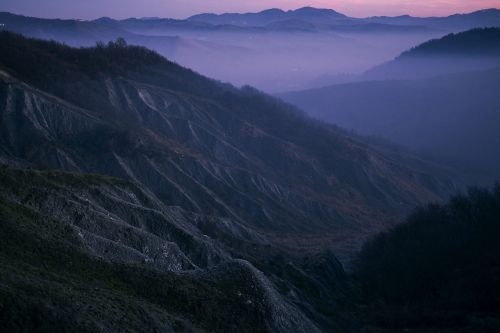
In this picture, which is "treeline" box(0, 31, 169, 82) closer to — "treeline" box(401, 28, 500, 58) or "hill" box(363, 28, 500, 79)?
"hill" box(363, 28, 500, 79)

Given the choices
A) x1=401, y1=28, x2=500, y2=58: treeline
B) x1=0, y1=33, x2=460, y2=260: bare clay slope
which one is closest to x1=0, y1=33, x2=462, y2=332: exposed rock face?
x1=0, y1=33, x2=460, y2=260: bare clay slope

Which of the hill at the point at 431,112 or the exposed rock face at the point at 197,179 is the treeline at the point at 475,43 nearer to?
the hill at the point at 431,112

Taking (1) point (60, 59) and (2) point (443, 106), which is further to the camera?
(2) point (443, 106)

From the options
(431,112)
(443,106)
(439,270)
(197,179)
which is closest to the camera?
(439,270)

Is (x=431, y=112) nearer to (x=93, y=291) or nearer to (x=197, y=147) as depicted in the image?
(x=197, y=147)

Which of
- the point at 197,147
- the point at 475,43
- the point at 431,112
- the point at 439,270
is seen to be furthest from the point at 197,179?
the point at 475,43

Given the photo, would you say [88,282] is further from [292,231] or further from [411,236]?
[292,231]
